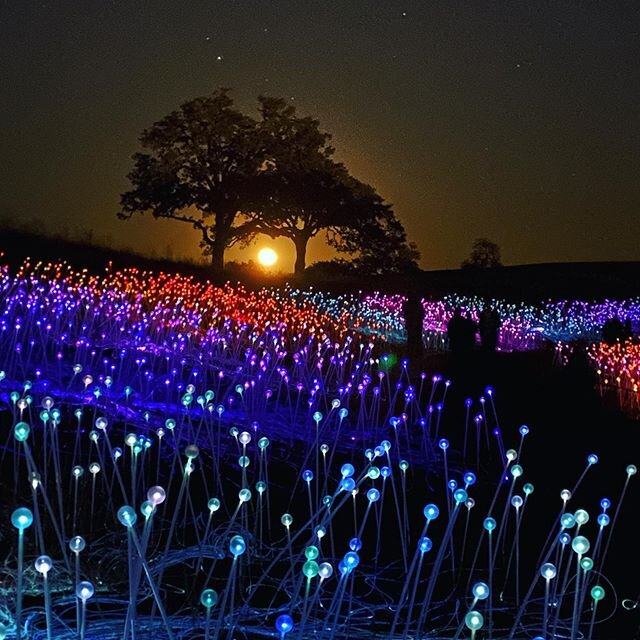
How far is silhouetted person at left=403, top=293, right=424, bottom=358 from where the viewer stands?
46.3 feet

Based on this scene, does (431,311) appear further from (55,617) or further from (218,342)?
(55,617)

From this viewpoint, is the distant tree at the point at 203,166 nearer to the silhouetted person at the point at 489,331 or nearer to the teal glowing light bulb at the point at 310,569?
the silhouetted person at the point at 489,331

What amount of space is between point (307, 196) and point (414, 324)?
1838 cm

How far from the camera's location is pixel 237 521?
4.56 metres

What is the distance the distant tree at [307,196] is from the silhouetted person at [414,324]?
16.7 meters

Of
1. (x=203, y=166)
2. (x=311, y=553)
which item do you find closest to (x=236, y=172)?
(x=203, y=166)

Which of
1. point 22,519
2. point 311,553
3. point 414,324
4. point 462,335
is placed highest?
point 414,324

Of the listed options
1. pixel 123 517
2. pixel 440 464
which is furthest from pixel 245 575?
pixel 440 464

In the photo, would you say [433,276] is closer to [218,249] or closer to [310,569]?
[218,249]

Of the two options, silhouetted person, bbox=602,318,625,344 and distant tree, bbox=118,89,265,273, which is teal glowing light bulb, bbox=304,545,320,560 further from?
distant tree, bbox=118,89,265,273

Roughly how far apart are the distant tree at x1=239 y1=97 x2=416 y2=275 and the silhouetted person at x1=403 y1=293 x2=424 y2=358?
16706 mm

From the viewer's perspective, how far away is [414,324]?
1424 centimetres

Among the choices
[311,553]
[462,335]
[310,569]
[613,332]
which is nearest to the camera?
[310,569]

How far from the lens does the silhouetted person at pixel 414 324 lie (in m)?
14.1
